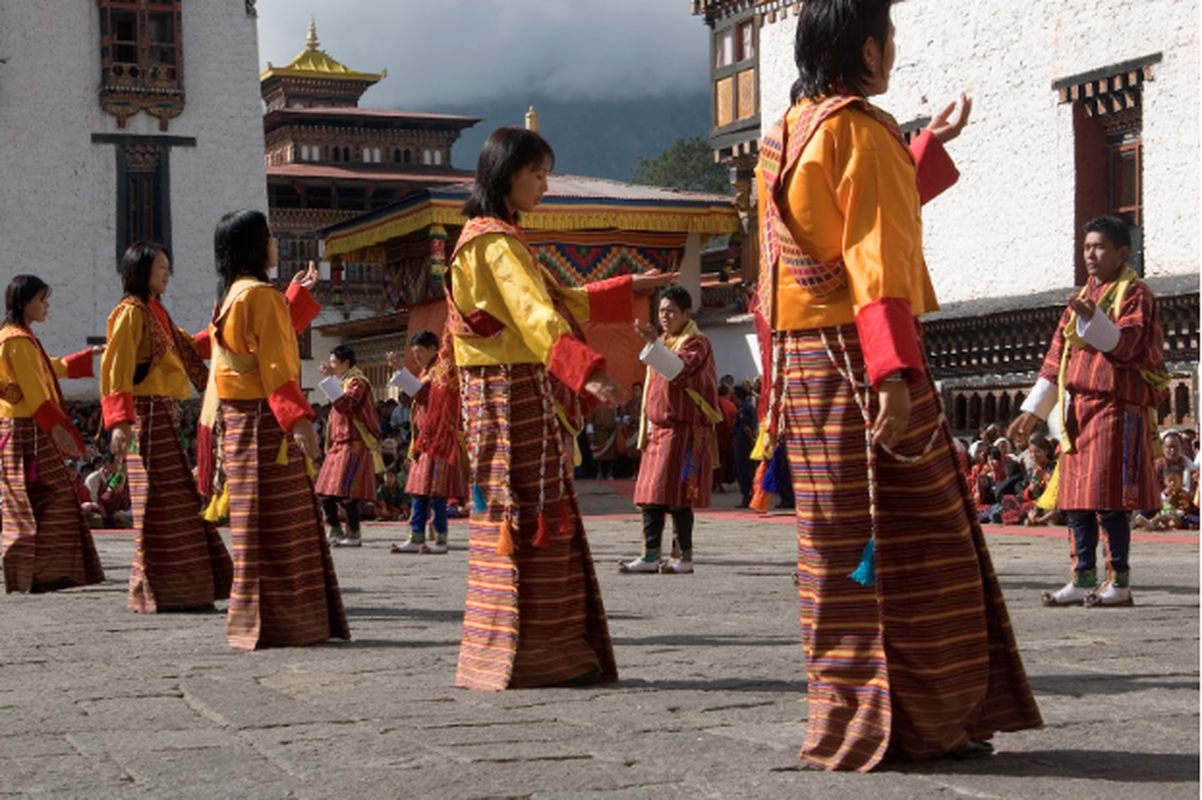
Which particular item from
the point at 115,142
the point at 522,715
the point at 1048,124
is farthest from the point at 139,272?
the point at 115,142

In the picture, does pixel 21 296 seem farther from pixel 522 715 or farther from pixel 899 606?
pixel 899 606

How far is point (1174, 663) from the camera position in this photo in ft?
16.6

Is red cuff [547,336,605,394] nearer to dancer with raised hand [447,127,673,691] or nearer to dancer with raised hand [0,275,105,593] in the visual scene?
dancer with raised hand [447,127,673,691]

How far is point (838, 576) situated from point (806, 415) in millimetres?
363

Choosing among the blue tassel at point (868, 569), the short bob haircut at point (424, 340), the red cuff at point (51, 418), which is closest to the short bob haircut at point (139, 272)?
the red cuff at point (51, 418)

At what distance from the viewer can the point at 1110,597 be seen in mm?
6836

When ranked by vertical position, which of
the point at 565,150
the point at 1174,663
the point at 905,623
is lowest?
the point at 1174,663

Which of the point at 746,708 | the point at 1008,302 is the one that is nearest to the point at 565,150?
the point at 1008,302

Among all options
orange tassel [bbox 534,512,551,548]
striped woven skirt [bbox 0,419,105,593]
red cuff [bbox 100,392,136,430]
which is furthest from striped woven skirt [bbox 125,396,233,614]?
orange tassel [bbox 534,512,551,548]

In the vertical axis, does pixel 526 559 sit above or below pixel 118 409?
below

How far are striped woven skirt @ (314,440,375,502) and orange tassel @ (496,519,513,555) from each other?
24.4 ft

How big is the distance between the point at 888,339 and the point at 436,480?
26.6 ft

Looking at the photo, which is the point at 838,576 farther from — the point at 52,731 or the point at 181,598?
the point at 181,598

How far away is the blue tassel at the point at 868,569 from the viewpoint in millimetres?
3521
